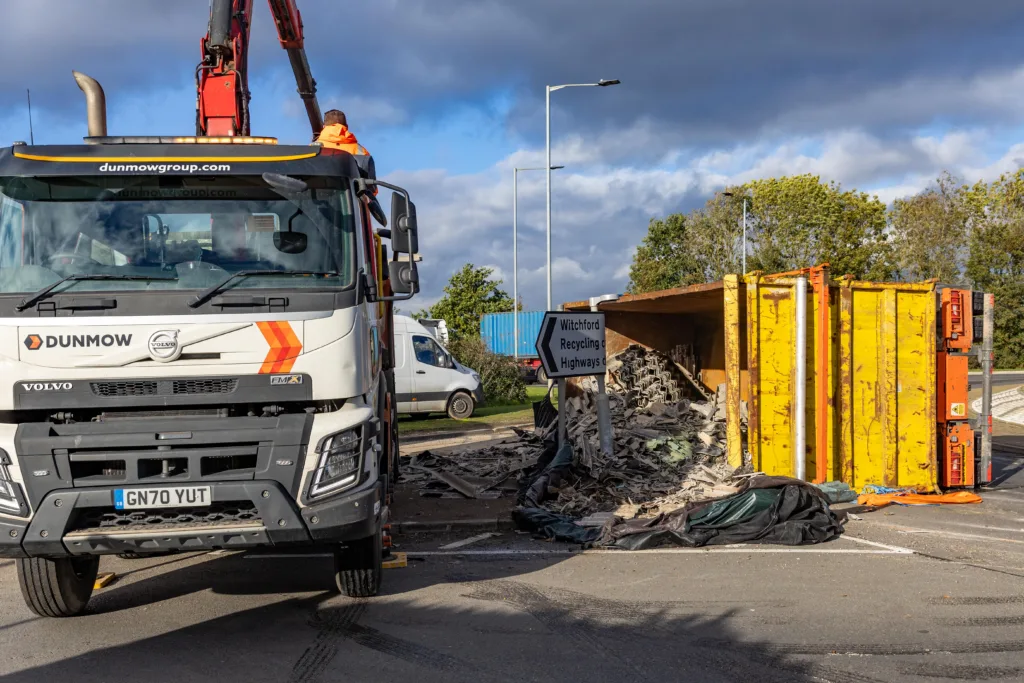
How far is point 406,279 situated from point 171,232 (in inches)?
58.0

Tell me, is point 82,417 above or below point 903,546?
above

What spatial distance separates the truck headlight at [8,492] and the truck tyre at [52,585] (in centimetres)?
68

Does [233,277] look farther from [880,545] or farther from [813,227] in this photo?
[813,227]

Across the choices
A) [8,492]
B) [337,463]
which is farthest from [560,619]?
[8,492]

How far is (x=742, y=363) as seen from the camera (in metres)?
9.44

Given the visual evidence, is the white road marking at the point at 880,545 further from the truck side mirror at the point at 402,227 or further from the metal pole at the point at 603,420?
the truck side mirror at the point at 402,227

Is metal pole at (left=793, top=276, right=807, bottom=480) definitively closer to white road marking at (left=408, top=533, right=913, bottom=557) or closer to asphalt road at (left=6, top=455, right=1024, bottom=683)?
asphalt road at (left=6, top=455, right=1024, bottom=683)

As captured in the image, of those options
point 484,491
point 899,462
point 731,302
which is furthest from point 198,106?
point 899,462

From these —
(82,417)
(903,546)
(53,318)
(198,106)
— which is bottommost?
(903,546)

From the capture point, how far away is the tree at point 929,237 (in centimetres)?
4534

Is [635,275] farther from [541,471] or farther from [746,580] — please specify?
[746,580]

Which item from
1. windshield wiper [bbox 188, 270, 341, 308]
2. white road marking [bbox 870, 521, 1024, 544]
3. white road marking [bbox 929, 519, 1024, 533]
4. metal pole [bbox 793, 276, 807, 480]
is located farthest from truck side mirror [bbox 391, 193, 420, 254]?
white road marking [bbox 929, 519, 1024, 533]

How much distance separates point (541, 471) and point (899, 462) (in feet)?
12.4

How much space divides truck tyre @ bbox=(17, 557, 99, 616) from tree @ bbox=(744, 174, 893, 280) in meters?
36.8
